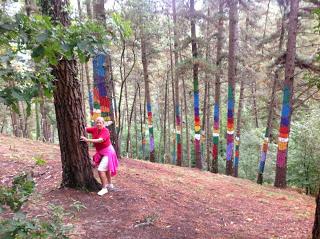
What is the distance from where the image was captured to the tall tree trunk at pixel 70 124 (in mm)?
5465

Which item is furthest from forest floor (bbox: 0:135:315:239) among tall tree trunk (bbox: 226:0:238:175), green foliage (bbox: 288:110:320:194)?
green foliage (bbox: 288:110:320:194)

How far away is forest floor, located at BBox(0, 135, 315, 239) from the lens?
16.6ft

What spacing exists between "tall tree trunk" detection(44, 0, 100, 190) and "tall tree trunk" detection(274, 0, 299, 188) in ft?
26.3

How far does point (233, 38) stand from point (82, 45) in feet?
39.9

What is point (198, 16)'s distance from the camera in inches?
558

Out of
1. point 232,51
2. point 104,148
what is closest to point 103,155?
point 104,148

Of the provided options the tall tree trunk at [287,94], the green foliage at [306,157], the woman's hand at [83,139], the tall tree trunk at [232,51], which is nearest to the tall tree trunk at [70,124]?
the woman's hand at [83,139]

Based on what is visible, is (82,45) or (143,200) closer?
(82,45)

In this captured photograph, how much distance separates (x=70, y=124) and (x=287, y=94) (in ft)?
27.7

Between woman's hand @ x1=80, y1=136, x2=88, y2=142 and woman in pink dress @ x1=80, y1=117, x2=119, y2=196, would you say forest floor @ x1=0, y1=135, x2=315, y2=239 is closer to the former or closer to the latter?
woman in pink dress @ x1=80, y1=117, x2=119, y2=196

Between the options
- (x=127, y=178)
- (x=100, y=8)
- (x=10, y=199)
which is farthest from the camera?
(x=100, y=8)

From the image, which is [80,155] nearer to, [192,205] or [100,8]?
[192,205]

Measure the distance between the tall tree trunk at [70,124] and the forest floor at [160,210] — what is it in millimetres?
269

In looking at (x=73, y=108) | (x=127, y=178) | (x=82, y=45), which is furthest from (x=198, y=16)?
(x=82, y=45)
